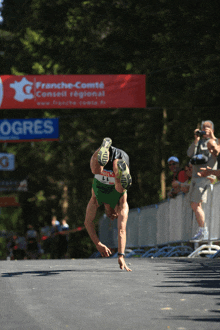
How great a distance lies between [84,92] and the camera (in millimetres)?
25766

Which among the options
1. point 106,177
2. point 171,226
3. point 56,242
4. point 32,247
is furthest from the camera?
point 32,247

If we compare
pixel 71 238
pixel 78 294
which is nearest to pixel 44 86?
pixel 71 238

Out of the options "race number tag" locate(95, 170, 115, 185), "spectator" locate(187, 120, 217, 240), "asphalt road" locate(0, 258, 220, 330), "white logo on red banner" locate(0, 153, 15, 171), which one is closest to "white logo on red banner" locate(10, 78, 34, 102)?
"white logo on red banner" locate(0, 153, 15, 171)

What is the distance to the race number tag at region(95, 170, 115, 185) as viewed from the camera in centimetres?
849

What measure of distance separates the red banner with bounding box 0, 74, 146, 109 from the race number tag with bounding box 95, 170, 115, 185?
17222 mm

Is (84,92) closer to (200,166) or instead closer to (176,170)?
(176,170)

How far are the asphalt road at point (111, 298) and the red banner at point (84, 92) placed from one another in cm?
1713

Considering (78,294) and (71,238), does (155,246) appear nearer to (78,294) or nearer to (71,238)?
(78,294)

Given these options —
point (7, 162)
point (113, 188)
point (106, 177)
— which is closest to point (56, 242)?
point (7, 162)

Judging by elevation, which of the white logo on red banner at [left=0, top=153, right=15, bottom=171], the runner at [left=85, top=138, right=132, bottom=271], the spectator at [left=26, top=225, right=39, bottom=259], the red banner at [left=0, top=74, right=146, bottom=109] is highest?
the red banner at [left=0, top=74, right=146, bottom=109]

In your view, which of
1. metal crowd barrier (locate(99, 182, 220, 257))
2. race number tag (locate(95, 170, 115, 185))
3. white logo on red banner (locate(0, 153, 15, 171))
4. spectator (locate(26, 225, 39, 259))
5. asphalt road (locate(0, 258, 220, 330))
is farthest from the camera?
white logo on red banner (locate(0, 153, 15, 171))

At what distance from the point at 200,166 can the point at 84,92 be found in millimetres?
14139

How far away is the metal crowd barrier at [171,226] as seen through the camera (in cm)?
1222

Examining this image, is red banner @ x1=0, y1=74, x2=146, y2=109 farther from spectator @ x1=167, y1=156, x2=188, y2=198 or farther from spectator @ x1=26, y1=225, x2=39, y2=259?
spectator @ x1=167, y1=156, x2=188, y2=198
